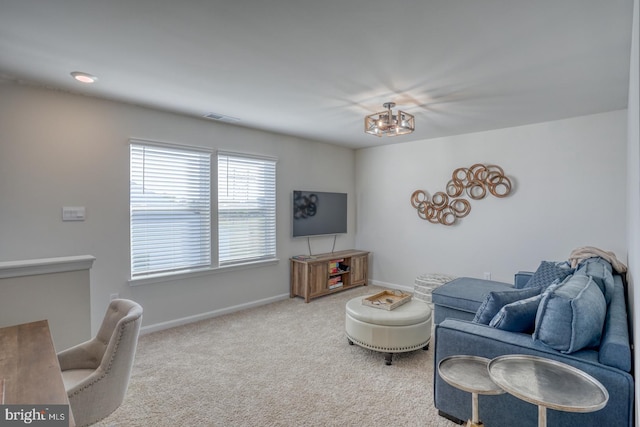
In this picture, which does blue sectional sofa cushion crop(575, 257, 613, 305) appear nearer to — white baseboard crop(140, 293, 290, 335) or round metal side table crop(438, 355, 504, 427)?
round metal side table crop(438, 355, 504, 427)

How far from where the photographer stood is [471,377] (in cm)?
150

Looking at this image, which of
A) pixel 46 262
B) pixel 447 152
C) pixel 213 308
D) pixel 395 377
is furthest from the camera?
pixel 447 152

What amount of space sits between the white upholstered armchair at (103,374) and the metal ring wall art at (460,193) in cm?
420

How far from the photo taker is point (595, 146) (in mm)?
3600

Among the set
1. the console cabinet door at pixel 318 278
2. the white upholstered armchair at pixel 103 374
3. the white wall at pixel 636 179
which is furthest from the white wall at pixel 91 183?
the white wall at pixel 636 179

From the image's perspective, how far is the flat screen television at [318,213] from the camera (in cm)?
491

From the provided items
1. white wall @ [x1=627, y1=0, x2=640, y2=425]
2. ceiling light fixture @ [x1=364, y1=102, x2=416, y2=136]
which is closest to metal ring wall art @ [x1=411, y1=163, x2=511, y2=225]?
ceiling light fixture @ [x1=364, y1=102, x2=416, y2=136]

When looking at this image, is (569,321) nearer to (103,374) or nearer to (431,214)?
(103,374)

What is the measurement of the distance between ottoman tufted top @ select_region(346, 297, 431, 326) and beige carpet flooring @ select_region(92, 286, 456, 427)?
0.38 meters

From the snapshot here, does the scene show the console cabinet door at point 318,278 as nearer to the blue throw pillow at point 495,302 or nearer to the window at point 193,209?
the window at point 193,209

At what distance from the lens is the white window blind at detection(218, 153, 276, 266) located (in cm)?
A: 416

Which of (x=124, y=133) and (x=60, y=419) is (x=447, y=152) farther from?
(x=60, y=419)

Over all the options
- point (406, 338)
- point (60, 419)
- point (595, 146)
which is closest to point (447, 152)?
point (595, 146)

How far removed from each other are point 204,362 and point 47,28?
2.68 m
